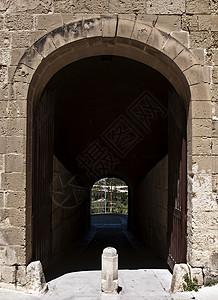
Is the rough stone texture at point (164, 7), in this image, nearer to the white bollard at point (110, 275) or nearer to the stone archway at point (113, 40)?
the stone archway at point (113, 40)

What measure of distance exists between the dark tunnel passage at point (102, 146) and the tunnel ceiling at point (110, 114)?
25 millimetres

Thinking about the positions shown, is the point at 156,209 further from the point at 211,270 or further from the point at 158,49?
the point at 158,49

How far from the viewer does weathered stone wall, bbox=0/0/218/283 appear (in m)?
3.97

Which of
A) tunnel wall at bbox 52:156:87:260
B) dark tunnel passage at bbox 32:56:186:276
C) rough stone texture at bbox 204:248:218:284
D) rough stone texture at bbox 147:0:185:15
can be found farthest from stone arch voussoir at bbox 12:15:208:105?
tunnel wall at bbox 52:156:87:260

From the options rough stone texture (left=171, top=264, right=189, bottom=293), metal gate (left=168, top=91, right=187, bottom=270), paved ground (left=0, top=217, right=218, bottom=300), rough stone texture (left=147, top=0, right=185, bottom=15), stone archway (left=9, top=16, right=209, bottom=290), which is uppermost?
rough stone texture (left=147, top=0, right=185, bottom=15)

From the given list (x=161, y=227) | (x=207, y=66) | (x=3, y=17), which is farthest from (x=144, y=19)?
(x=161, y=227)

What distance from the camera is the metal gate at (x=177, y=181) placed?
4.42 m

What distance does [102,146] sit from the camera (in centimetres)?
974

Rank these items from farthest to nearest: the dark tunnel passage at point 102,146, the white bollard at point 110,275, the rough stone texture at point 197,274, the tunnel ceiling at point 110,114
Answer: the tunnel ceiling at point 110,114, the dark tunnel passage at point 102,146, the white bollard at point 110,275, the rough stone texture at point 197,274

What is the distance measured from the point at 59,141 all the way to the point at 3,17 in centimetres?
487

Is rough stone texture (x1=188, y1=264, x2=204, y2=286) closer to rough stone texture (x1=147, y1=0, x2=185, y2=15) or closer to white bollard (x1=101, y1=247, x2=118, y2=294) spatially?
white bollard (x1=101, y1=247, x2=118, y2=294)

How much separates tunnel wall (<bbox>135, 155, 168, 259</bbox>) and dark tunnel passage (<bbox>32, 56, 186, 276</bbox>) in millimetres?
20

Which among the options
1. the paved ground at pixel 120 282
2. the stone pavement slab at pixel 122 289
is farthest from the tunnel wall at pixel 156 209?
the stone pavement slab at pixel 122 289

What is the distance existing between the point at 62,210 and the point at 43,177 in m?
2.02
